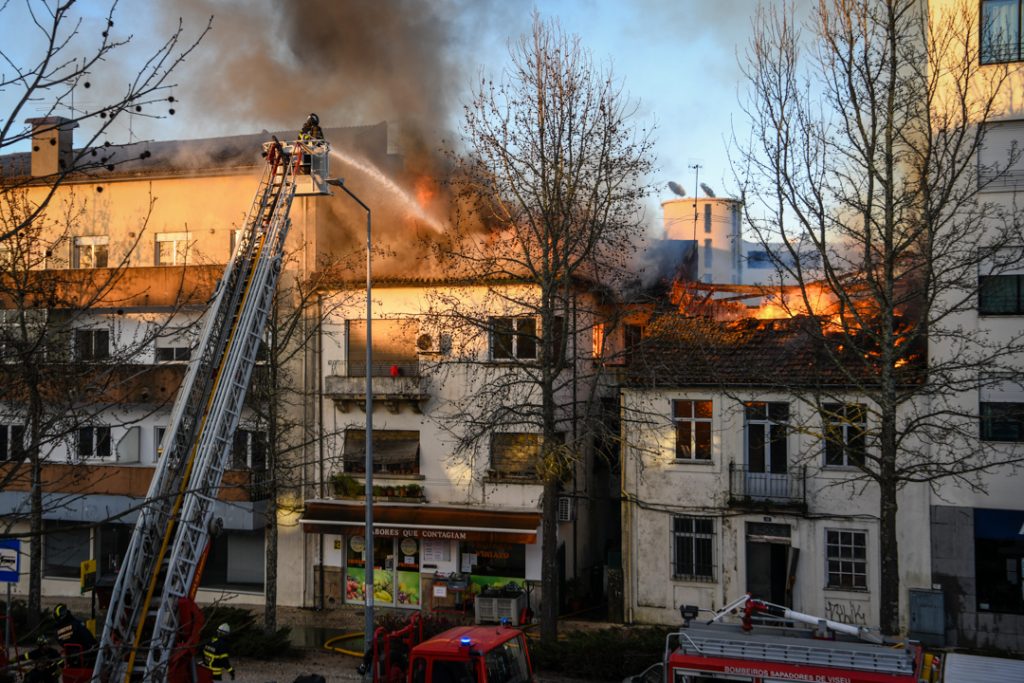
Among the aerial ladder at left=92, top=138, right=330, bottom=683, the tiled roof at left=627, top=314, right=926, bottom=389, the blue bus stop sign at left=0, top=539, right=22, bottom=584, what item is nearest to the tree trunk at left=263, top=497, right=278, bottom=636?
the blue bus stop sign at left=0, top=539, right=22, bottom=584

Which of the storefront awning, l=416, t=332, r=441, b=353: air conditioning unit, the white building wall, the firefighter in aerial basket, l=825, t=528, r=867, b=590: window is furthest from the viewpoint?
l=416, t=332, r=441, b=353: air conditioning unit

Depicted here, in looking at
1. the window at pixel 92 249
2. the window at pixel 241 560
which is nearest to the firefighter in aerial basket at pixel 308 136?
the window at pixel 241 560

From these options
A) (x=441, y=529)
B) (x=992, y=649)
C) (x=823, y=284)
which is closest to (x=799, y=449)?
(x=823, y=284)

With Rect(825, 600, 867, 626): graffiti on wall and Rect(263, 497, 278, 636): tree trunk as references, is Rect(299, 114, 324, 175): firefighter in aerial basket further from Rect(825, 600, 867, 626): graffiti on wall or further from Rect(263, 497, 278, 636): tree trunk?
Rect(825, 600, 867, 626): graffiti on wall

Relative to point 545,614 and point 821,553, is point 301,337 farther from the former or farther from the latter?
point 821,553

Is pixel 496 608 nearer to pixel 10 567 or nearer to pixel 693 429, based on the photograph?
pixel 693 429

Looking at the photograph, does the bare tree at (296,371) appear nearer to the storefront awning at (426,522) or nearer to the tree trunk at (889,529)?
the storefront awning at (426,522)

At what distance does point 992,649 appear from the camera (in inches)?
668

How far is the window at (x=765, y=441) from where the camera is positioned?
19.3 m

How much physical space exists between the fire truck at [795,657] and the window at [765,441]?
850 cm

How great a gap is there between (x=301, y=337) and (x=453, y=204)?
5328 millimetres

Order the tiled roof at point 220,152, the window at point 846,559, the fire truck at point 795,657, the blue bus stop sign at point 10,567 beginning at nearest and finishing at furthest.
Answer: the fire truck at point 795,657 < the blue bus stop sign at point 10,567 < the window at point 846,559 < the tiled roof at point 220,152

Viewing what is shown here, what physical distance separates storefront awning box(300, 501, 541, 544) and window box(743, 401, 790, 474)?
5.00 metres

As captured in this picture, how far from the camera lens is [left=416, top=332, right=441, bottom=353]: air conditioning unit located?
72.2 ft
